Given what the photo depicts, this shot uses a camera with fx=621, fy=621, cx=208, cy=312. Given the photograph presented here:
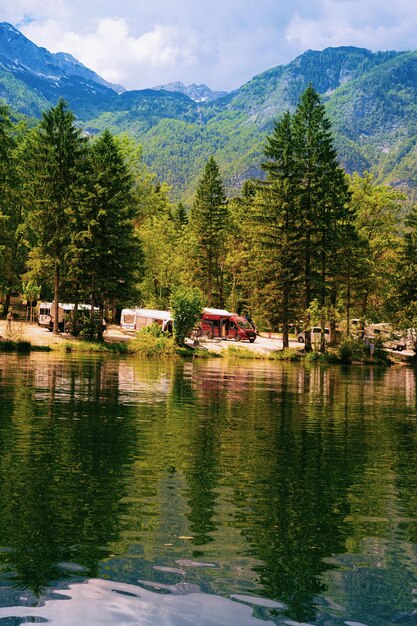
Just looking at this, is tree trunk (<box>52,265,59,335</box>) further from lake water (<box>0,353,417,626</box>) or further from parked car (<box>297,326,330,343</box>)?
lake water (<box>0,353,417,626</box>)

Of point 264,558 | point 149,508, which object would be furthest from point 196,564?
point 149,508

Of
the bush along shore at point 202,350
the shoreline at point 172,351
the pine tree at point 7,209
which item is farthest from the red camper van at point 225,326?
the pine tree at point 7,209

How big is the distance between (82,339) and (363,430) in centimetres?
3973

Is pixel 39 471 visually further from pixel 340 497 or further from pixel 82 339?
pixel 82 339

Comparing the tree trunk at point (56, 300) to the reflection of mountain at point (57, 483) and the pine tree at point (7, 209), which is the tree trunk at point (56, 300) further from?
the reflection of mountain at point (57, 483)

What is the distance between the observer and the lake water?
18.5ft

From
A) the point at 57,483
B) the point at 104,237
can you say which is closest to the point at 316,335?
the point at 104,237

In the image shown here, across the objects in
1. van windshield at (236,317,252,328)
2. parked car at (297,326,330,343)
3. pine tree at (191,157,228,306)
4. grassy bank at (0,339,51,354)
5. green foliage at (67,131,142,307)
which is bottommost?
grassy bank at (0,339,51,354)

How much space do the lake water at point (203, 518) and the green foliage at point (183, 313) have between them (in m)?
35.4

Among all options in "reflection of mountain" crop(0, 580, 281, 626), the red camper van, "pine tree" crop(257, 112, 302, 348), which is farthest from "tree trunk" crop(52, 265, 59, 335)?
"reflection of mountain" crop(0, 580, 281, 626)

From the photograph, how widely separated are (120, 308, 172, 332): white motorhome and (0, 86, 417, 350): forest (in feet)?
16.3

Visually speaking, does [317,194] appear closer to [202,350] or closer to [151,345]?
[202,350]

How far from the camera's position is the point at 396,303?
62844 mm

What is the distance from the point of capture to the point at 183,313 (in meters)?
53.5
